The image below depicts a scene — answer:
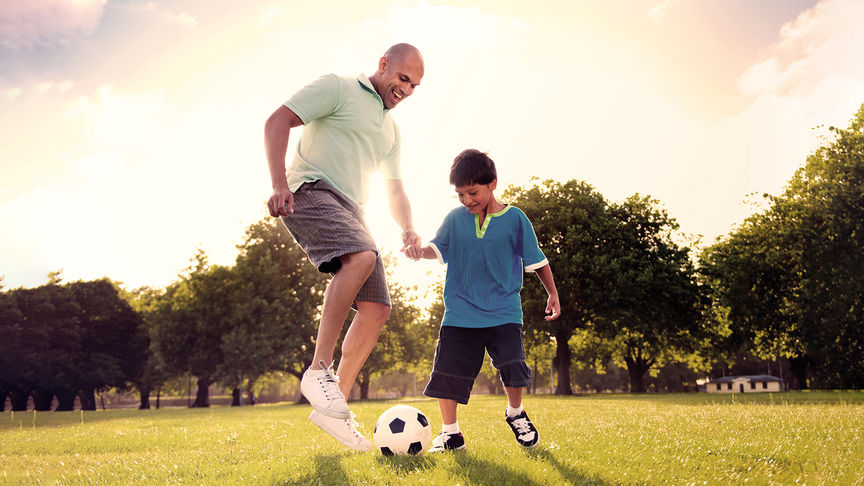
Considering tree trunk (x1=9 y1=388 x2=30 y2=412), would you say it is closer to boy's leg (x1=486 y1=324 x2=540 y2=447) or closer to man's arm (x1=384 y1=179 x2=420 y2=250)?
man's arm (x1=384 y1=179 x2=420 y2=250)

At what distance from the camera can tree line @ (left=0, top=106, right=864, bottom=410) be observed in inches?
1088

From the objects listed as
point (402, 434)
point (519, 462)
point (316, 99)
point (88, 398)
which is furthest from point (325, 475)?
point (88, 398)

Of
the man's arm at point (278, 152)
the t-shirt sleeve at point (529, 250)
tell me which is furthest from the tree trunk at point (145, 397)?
the t-shirt sleeve at point (529, 250)

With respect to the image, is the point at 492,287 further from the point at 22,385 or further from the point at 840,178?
the point at 22,385

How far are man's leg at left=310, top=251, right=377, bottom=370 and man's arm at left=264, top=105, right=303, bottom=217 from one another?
59 cm

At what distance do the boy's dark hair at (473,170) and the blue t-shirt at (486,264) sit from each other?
393 millimetres

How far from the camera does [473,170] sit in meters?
4.70

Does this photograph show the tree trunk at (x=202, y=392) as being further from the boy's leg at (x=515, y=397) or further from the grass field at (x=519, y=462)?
the boy's leg at (x=515, y=397)

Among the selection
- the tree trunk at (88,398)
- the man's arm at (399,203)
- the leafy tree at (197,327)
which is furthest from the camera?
the tree trunk at (88,398)

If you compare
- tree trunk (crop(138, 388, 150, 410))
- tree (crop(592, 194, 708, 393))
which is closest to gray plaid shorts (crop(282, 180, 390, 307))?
tree (crop(592, 194, 708, 393))

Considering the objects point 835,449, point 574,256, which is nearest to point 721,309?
point 574,256

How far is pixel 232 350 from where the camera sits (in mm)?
35000

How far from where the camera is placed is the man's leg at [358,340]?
4.43 meters

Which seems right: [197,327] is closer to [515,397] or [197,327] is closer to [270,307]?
[270,307]
